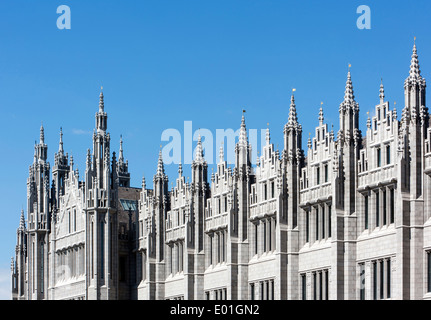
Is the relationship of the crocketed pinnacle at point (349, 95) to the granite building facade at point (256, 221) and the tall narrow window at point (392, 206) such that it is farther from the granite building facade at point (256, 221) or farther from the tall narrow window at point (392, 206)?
the tall narrow window at point (392, 206)

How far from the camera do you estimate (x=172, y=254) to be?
86625mm

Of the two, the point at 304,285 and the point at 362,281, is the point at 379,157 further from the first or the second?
the point at 304,285

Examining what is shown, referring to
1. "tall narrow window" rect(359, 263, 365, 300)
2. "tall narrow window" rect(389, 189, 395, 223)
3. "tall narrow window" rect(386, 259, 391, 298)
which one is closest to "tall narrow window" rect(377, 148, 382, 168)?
"tall narrow window" rect(389, 189, 395, 223)

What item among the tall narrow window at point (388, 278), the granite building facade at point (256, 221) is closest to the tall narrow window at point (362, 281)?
the granite building facade at point (256, 221)

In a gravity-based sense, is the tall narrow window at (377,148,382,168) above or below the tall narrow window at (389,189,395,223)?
above

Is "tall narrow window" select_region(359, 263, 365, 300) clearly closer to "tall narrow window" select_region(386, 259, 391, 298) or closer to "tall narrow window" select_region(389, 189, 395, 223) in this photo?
"tall narrow window" select_region(386, 259, 391, 298)

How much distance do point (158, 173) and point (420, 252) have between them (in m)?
33.0

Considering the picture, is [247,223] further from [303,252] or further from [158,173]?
[158,173]

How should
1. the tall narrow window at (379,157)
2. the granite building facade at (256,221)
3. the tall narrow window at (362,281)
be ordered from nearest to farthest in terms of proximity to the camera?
the granite building facade at (256,221) → the tall narrow window at (379,157) → the tall narrow window at (362,281)

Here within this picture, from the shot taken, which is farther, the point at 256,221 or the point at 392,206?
the point at 256,221

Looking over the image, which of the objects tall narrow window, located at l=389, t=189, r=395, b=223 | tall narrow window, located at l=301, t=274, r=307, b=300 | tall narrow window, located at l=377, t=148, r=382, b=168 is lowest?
tall narrow window, located at l=301, t=274, r=307, b=300

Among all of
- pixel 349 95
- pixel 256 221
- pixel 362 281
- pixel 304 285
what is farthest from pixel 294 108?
pixel 362 281
